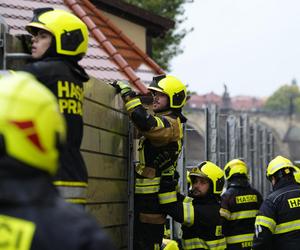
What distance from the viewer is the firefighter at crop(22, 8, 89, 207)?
14.7 ft

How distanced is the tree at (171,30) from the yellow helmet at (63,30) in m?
17.4

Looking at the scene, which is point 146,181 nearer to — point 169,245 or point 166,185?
point 166,185

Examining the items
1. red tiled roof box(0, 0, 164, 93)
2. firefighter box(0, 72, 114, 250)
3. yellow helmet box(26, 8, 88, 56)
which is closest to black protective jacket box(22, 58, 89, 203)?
yellow helmet box(26, 8, 88, 56)

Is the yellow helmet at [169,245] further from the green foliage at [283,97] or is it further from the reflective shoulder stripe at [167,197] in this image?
the green foliage at [283,97]

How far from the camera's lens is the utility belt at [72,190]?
4441mm

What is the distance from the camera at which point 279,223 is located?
26.9 feet

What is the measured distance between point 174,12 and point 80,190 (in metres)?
18.9

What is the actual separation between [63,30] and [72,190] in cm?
→ 95

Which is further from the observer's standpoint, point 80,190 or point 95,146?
point 95,146

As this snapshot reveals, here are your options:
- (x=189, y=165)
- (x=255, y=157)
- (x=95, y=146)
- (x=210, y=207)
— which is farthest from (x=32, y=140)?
(x=255, y=157)

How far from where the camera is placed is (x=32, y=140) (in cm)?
242

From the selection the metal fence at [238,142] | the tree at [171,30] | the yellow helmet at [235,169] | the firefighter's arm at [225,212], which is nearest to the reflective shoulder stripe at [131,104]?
the firefighter's arm at [225,212]

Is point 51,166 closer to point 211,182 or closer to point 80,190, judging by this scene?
point 80,190

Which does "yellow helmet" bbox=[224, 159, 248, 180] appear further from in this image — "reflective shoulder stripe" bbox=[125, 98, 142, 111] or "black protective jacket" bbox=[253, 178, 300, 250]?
"reflective shoulder stripe" bbox=[125, 98, 142, 111]
